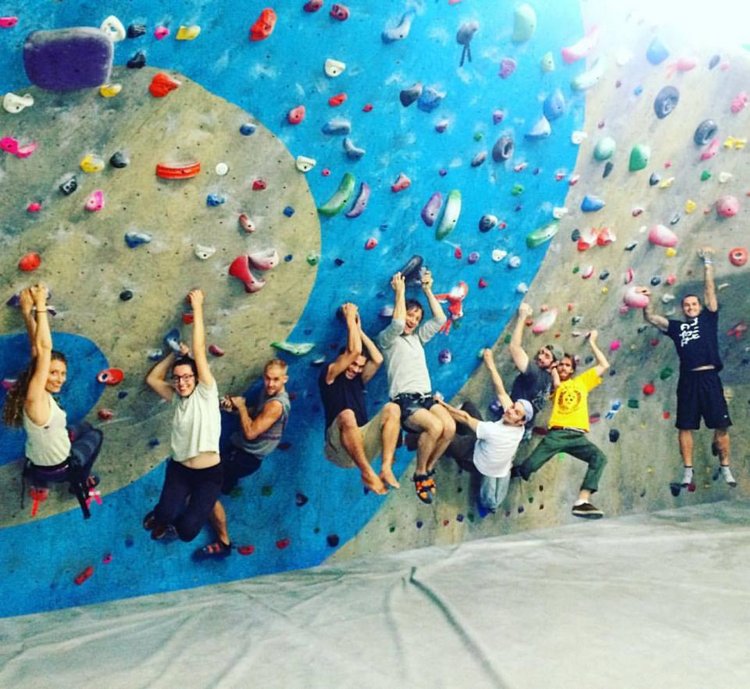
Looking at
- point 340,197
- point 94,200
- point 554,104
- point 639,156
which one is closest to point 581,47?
point 554,104

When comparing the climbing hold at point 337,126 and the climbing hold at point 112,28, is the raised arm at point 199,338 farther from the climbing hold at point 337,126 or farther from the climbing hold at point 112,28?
the climbing hold at point 112,28

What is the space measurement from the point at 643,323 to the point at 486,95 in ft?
6.63

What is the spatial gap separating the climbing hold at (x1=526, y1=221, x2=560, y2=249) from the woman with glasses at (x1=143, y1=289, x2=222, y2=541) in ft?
5.36

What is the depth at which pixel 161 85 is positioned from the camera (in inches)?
118

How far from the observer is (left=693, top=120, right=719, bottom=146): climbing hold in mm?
4281

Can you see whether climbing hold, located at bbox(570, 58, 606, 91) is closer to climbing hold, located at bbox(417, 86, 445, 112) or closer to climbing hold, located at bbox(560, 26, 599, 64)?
climbing hold, located at bbox(560, 26, 599, 64)

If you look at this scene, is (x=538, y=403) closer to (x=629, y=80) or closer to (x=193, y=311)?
(x=629, y=80)

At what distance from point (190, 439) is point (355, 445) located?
0.80m

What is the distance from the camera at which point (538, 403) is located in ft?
16.0

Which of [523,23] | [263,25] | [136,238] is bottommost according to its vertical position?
[136,238]

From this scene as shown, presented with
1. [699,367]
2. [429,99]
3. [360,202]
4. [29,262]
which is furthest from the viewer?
[699,367]

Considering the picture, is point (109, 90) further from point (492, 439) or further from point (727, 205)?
point (727, 205)

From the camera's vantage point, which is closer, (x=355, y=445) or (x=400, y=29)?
(x=400, y=29)

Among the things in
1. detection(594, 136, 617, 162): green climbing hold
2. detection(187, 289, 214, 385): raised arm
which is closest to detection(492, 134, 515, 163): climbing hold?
detection(594, 136, 617, 162): green climbing hold
